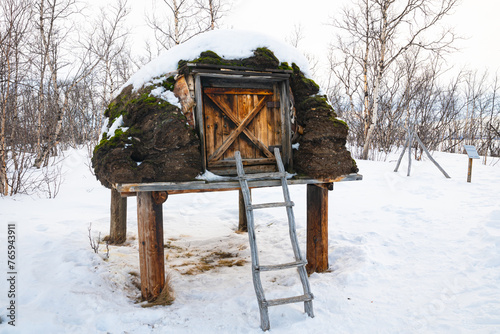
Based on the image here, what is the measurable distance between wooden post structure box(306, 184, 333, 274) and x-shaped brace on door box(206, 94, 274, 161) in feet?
3.31

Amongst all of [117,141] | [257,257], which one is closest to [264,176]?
[257,257]

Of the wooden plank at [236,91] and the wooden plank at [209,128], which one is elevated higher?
the wooden plank at [236,91]

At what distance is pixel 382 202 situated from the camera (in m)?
8.72

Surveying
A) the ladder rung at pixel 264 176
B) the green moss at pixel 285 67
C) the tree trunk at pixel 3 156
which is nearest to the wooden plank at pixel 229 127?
the ladder rung at pixel 264 176

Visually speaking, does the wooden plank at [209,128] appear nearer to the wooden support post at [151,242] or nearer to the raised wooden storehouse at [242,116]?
the raised wooden storehouse at [242,116]

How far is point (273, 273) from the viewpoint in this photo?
16.2 ft

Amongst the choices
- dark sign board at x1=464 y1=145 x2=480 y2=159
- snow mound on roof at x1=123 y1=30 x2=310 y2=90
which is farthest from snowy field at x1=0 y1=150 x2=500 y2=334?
snow mound on roof at x1=123 y1=30 x2=310 y2=90

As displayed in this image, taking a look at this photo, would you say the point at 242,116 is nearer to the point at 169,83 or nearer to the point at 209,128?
the point at 209,128

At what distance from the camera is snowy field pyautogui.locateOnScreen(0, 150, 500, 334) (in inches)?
133

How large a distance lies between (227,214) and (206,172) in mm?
5087

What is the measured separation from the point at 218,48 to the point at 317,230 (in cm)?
311

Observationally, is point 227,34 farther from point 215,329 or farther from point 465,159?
point 465,159

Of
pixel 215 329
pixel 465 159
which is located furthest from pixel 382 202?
pixel 465 159

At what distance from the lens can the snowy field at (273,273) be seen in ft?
11.1
